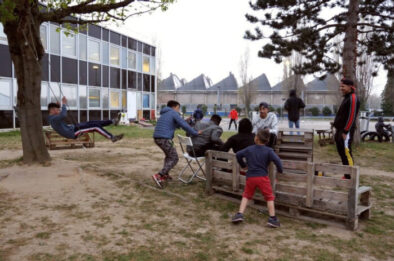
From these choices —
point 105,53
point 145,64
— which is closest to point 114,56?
point 105,53

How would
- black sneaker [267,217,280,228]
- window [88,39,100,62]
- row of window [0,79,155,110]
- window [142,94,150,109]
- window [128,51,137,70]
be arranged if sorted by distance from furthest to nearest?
window [142,94,150,109]
window [128,51,137,70]
window [88,39,100,62]
row of window [0,79,155,110]
black sneaker [267,217,280,228]

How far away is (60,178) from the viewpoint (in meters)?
6.86

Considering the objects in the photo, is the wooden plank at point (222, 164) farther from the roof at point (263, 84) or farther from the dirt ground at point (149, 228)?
the roof at point (263, 84)

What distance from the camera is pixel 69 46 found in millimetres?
20688

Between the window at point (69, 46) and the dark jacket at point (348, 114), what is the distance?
1863 cm

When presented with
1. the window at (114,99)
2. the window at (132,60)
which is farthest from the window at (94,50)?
the window at (132,60)

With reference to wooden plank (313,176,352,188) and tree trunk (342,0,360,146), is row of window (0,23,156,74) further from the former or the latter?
wooden plank (313,176,352,188)

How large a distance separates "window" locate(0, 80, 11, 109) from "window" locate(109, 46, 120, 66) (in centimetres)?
856

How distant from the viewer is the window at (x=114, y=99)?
2458 cm

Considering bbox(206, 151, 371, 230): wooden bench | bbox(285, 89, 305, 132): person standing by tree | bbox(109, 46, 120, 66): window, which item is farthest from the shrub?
bbox(206, 151, 371, 230): wooden bench

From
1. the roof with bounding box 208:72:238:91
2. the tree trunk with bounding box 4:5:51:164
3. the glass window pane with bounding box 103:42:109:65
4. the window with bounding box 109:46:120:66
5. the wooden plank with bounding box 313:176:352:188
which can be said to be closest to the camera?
the wooden plank with bounding box 313:176:352:188

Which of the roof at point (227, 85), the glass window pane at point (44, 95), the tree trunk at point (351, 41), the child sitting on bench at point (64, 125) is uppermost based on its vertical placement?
the roof at point (227, 85)

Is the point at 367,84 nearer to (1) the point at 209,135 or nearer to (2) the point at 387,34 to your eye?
(2) the point at 387,34

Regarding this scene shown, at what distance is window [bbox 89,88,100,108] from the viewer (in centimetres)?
2248
